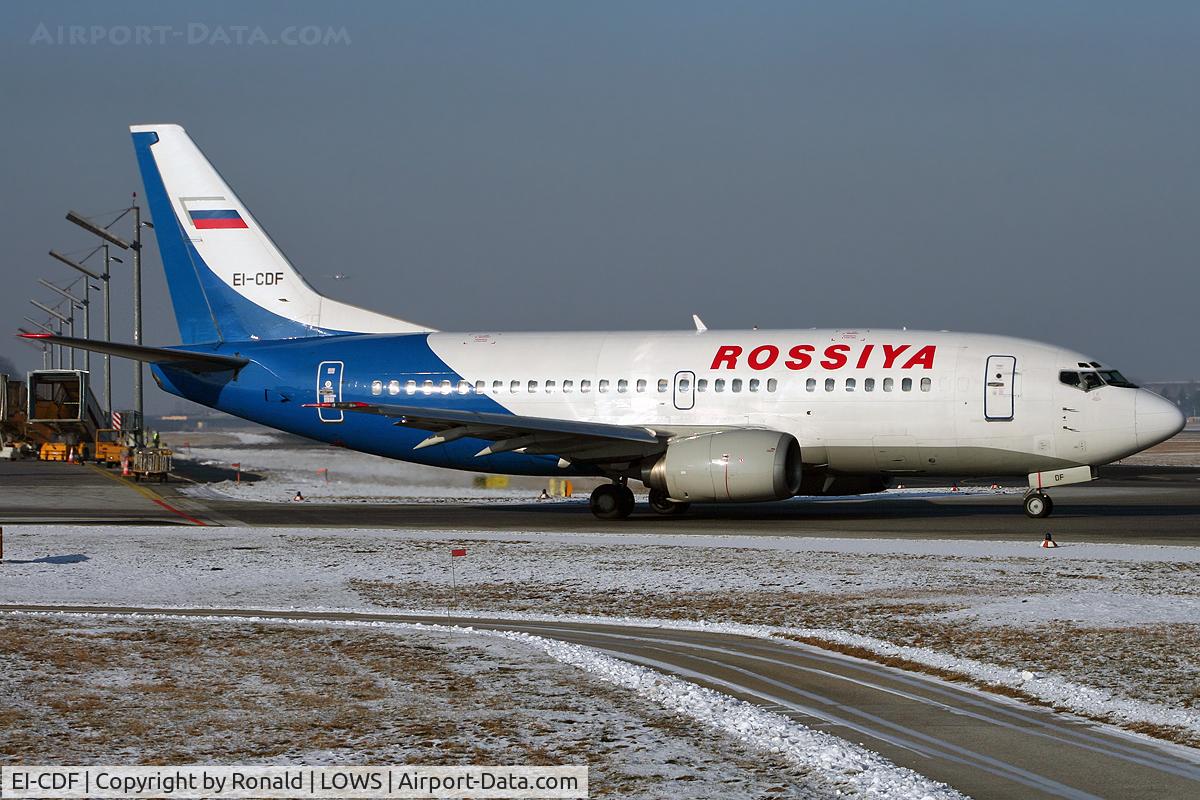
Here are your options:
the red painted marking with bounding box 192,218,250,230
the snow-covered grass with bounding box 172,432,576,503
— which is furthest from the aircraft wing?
the snow-covered grass with bounding box 172,432,576,503

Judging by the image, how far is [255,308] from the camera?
113ft

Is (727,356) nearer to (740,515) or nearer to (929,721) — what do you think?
(740,515)

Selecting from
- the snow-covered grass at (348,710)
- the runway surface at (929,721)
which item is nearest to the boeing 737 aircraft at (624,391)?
the runway surface at (929,721)

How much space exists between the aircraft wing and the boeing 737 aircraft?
0.06 metres

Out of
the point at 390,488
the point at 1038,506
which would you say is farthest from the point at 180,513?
the point at 1038,506

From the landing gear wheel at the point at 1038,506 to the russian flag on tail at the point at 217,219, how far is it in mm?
20877

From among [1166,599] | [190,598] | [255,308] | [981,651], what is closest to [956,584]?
[1166,599]

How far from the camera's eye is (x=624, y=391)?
99.4 ft

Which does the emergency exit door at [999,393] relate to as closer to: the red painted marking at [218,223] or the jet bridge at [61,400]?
the red painted marking at [218,223]

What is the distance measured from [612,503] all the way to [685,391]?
3069mm

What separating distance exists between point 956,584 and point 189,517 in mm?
19467

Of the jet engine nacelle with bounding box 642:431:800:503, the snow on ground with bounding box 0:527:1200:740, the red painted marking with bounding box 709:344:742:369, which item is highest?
the red painted marking with bounding box 709:344:742:369

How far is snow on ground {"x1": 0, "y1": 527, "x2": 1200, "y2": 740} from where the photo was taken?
1238cm

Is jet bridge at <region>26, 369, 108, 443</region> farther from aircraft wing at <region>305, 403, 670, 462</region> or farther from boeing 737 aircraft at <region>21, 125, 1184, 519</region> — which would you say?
aircraft wing at <region>305, 403, 670, 462</region>
